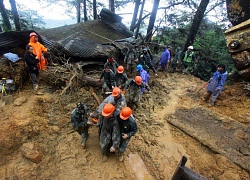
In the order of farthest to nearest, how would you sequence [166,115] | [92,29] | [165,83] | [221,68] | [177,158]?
1. [92,29]
2. [165,83]
3. [166,115]
4. [221,68]
5. [177,158]

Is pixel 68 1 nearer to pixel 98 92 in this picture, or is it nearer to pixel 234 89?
pixel 98 92

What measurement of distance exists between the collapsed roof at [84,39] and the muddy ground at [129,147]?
1726 millimetres

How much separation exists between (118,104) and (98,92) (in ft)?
8.46

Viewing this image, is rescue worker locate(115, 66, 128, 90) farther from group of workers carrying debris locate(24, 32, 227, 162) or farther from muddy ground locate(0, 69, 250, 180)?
muddy ground locate(0, 69, 250, 180)

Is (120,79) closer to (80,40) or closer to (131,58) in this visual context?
(131,58)

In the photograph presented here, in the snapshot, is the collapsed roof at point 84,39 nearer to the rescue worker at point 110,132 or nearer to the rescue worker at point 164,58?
the rescue worker at point 164,58

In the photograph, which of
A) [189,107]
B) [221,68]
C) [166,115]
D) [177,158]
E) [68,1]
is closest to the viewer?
[177,158]

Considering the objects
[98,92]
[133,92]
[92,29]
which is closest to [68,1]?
[92,29]

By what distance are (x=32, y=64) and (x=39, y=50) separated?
26.9 inches

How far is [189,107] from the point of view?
6.02 meters

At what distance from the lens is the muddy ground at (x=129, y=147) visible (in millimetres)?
3619

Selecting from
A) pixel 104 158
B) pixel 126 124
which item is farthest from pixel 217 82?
pixel 104 158

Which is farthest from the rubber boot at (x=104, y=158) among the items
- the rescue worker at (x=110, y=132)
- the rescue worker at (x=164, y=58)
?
the rescue worker at (x=164, y=58)

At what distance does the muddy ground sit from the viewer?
362 cm
